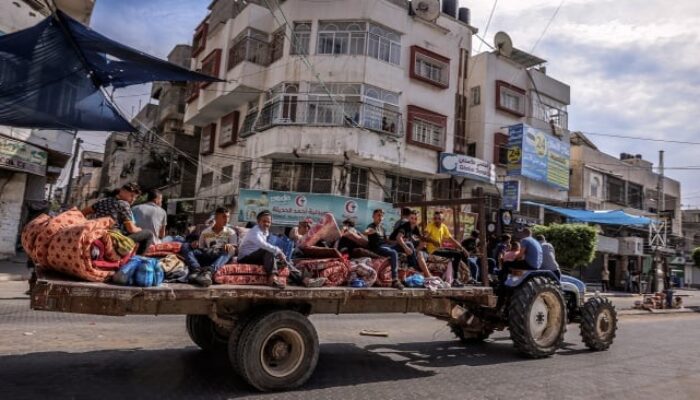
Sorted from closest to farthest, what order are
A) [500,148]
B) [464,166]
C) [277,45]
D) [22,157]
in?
[22,157], [277,45], [464,166], [500,148]

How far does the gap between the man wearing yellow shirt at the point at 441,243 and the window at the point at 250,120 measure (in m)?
16.3

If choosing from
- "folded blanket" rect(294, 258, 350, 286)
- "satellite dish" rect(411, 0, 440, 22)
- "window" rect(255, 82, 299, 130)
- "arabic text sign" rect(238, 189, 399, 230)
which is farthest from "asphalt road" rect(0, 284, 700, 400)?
"satellite dish" rect(411, 0, 440, 22)

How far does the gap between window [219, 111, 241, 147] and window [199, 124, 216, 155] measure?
977 millimetres

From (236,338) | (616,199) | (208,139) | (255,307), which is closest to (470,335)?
(255,307)

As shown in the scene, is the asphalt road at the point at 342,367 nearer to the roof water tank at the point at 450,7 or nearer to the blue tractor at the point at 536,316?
the blue tractor at the point at 536,316

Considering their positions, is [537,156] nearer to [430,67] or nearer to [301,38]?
[430,67]

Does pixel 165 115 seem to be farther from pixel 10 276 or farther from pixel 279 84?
pixel 10 276

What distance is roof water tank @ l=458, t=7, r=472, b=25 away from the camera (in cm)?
2753

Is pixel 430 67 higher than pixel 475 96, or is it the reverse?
pixel 430 67

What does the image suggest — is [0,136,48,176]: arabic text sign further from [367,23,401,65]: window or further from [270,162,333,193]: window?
[367,23,401,65]: window

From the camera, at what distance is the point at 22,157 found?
1973 centimetres

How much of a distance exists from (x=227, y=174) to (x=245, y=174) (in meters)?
2.59

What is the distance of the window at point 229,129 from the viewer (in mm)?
25125

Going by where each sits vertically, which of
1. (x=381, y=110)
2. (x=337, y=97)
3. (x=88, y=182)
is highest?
(x=88, y=182)
